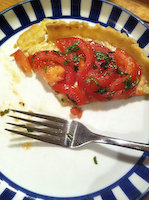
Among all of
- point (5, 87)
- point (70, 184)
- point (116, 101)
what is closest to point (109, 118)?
point (116, 101)

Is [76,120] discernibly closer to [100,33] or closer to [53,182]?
[53,182]

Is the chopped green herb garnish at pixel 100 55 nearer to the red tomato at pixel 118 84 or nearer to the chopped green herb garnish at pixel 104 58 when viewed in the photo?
the chopped green herb garnish at pixel 104 58

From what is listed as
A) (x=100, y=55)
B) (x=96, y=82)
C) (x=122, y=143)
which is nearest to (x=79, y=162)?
(x=122, y=143)

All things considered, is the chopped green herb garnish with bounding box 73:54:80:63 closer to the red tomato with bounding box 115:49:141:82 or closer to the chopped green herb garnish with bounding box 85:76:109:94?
the chopped green herb garnish with bounding box 85:76:109:94

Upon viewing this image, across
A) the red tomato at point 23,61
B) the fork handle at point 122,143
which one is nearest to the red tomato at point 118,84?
the fork handle at point 122,143

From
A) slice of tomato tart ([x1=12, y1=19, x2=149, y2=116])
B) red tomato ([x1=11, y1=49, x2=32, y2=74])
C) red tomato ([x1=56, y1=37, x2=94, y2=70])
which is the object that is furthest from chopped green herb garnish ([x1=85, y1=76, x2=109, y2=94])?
red tomato ([x1=11, y1=49, x2=32, y2=74])

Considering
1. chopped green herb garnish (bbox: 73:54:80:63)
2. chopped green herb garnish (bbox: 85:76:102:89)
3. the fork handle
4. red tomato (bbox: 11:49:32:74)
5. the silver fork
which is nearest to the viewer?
the fork handle
